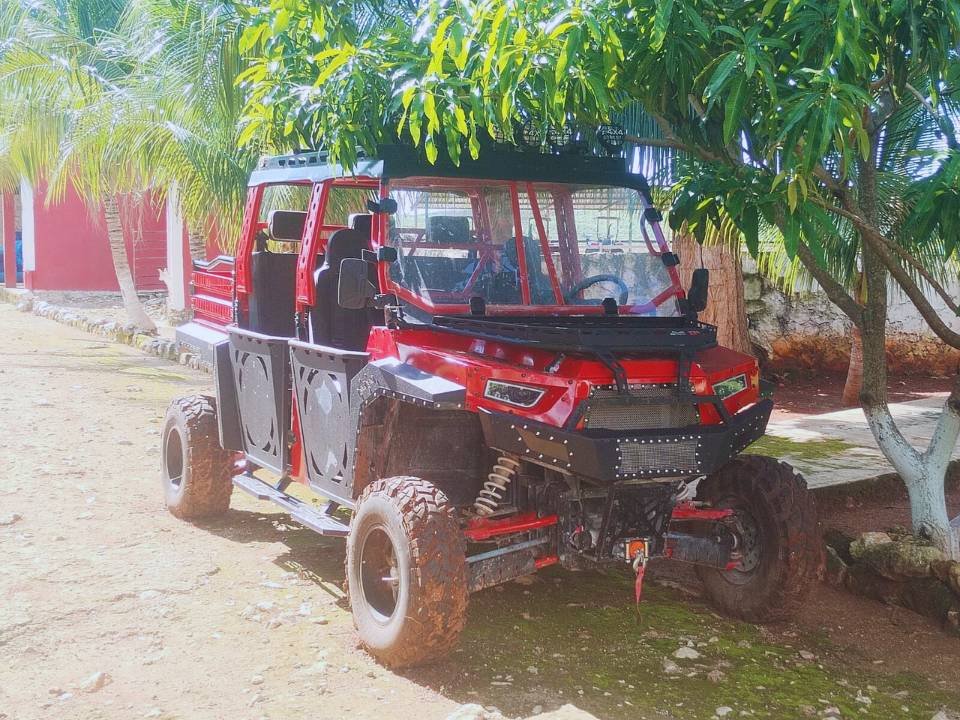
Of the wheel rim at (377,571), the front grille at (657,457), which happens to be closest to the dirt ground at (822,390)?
the front grille at (657,457)

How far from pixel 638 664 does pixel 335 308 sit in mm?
2340

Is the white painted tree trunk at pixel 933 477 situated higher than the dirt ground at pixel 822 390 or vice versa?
the white painted tree trunk at pixel 933 477

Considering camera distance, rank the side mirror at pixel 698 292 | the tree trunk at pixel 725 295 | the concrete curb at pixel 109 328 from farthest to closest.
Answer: the concrete curb at pixel 109 328 < the tree trunk at pixel 725 295 < the side mirror at pixel 698 292

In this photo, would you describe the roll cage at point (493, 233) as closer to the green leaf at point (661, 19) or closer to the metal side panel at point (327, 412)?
the metal side panel at point (327, 412)

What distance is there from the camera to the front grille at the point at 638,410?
15.0 feet

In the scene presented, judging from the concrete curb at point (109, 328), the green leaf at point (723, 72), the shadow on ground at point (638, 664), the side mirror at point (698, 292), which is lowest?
the shadow on ground at point (638, 664)

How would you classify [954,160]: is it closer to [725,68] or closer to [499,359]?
[725,68]

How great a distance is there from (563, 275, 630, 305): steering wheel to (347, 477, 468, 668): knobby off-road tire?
135 centimetres

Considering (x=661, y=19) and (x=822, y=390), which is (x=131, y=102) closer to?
(x=822, y=390)

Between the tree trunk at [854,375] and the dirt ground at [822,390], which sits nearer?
the tree trunk at [854,375]

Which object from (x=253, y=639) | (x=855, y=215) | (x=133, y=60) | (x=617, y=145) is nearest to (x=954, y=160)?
(x=855, y=215)

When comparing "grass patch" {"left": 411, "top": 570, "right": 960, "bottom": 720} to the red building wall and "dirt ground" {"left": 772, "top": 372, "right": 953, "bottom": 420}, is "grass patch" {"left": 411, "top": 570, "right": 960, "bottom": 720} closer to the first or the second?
"dirt ground" {"left": 772, "top": 372, "right": 953, "bottom": 420}

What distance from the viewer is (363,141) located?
17.2ft

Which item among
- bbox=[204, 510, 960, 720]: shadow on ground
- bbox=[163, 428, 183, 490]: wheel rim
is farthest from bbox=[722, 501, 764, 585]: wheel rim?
bbox=[163, 428, 183, 490]: wheel rim
